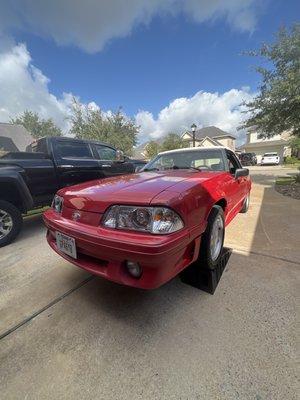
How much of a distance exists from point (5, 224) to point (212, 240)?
131 inches

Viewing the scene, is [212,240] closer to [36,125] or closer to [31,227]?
[31,227]

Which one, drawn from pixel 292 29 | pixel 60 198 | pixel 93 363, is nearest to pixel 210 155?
pixel 60 198

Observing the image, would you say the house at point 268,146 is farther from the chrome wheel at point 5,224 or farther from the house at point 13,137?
the chrome wheel at point 5,224

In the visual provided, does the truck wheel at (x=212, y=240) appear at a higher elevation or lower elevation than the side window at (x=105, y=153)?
lower

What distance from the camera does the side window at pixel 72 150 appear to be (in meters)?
5.06

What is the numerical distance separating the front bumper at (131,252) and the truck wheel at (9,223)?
2.25 metres

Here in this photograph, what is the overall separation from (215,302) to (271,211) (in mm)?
4088

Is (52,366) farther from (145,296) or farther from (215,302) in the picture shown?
(215,302)

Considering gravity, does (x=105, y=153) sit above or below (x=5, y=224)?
above

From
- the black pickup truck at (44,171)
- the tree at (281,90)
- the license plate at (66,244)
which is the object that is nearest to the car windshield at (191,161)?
the license plate at (66,244)

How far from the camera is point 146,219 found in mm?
1789

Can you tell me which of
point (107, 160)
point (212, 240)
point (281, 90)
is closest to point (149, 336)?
point (212, 240)

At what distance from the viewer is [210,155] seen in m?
3.60

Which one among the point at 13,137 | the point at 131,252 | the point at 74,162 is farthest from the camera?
the point at 13,137
